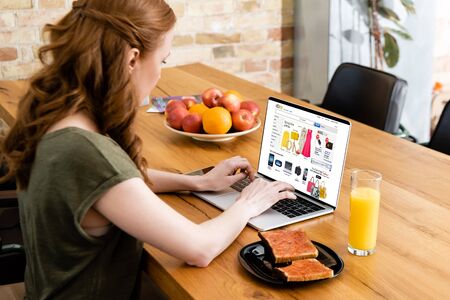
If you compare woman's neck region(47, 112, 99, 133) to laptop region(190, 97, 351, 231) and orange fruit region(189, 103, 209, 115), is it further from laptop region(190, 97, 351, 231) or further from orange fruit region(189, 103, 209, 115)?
orange fruit region(189, 103, 209, 115)

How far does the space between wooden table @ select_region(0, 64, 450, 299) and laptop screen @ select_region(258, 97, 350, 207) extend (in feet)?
0.28

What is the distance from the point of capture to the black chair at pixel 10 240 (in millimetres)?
1886

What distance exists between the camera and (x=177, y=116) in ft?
6.97

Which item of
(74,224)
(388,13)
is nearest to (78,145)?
(74,224)

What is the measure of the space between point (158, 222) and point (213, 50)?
2479mm

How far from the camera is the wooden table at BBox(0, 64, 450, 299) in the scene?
1.27 meters

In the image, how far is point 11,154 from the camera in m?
1.39

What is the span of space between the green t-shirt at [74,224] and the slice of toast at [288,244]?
0.88ft

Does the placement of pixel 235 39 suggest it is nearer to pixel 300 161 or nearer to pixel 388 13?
pixel 388 13

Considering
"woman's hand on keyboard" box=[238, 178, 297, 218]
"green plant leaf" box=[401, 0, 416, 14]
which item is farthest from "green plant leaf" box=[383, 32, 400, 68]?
"woman's hand on keyboard" box=[238, 178, 297, 218]

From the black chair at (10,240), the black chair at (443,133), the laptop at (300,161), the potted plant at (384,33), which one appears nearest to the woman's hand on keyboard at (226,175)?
the laptop at (300,161)

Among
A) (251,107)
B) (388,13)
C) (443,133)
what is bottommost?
(443,133)

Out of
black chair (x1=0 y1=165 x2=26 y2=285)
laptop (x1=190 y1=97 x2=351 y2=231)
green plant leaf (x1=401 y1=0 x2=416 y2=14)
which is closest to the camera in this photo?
laptop (x1=190 y1=97 x2=351 y2=231)

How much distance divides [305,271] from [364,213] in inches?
7.7
